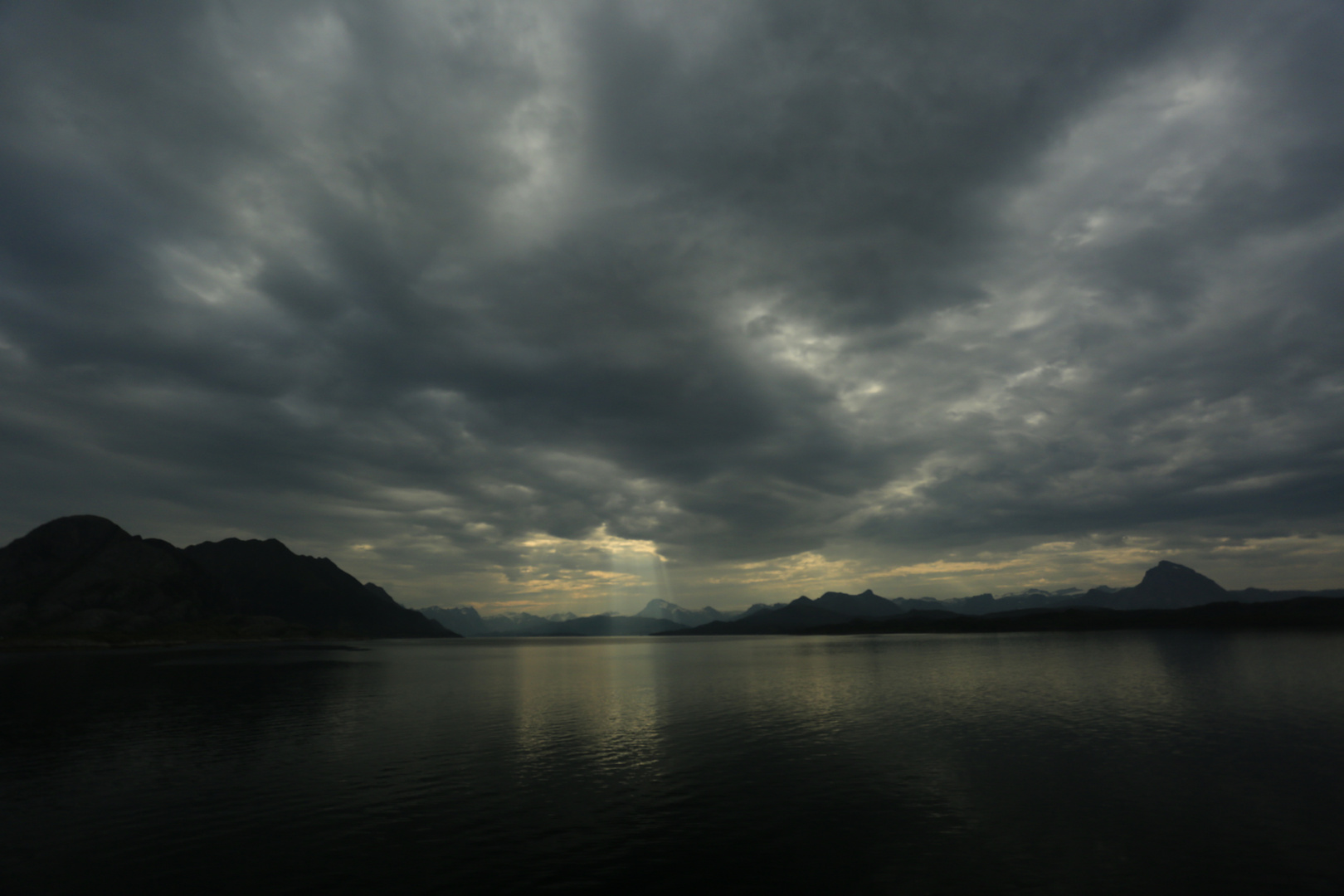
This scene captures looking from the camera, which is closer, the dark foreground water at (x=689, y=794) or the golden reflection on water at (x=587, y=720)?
the dark foreground water at (x=689, y=794)

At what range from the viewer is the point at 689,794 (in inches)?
1529

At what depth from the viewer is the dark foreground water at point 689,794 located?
26812mm

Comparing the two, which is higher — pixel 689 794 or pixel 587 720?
pixel 689 794

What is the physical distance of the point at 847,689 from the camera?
3639 inches

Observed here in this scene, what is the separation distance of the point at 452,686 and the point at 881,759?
271 ft

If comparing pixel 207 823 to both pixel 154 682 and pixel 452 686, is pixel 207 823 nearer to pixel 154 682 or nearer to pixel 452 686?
pixel 452 686

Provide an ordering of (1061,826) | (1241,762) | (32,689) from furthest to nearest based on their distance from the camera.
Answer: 1. (32,689)
2. (1241,762)
3. (1061,826)

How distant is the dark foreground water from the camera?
26.8m

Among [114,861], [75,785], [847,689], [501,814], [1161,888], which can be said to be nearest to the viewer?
[1161,888]

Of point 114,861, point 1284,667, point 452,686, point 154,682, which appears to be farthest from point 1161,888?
point 154,682

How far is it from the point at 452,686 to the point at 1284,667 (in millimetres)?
152337

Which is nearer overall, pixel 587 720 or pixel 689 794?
pixel 689 794

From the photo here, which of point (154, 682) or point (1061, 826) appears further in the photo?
point (154, 682)

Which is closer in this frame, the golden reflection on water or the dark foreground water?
the dark foreground water
